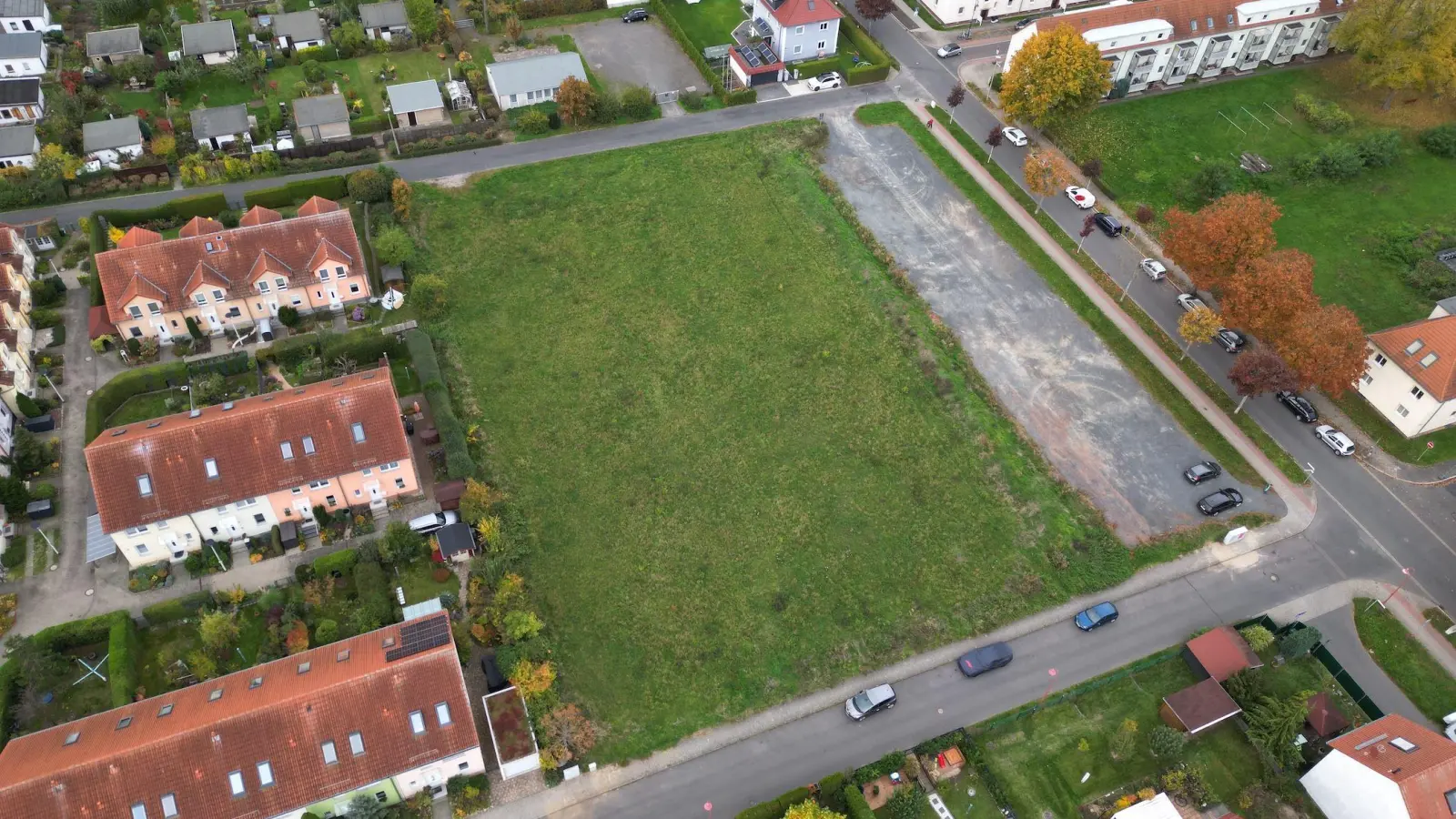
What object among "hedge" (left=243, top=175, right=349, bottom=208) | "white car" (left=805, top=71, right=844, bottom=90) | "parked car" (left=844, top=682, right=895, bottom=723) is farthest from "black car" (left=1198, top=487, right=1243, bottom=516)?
"hedge" (left=243, top=175, right=349, bottom=208)

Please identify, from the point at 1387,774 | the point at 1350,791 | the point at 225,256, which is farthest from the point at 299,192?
the point at 1387,774

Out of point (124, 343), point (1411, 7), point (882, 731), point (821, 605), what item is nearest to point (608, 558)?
point (821, 605)

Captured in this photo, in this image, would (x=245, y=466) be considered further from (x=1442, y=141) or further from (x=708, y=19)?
(x=1442, y=141)

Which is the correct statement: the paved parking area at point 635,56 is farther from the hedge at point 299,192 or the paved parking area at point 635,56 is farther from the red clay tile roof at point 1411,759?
the red clay tile roof at point 1411,759

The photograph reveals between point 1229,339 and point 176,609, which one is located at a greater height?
point 176,609

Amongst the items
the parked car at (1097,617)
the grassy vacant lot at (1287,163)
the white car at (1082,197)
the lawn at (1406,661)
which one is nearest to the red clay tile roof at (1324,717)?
the lawn at (1406,661)

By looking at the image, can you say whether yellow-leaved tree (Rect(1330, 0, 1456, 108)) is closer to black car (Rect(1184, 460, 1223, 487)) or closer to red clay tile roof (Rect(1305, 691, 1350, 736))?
black car (Rect(1184, 460, 1223, 487))
